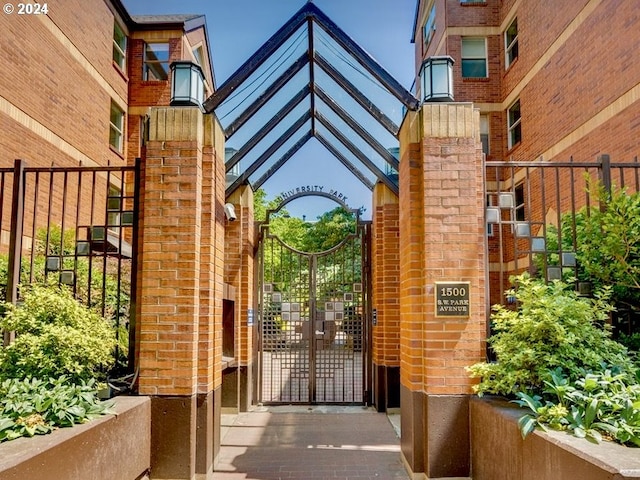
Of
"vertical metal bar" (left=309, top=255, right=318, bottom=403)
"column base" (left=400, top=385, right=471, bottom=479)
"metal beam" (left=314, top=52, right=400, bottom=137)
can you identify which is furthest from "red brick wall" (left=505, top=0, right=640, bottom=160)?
"column base" (left=400, top=385, right=471, bottom=479)

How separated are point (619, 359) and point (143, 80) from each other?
567 inches

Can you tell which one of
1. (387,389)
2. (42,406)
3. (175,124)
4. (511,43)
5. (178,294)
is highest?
(511,43)

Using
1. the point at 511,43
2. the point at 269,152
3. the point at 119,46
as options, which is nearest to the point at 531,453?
the point at 269,152

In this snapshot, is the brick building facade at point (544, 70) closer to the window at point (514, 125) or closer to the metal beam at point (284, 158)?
the window at point (514, 125)

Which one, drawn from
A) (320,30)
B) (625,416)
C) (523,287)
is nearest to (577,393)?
(625,416)

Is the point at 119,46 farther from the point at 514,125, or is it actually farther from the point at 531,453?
the point at 531,453

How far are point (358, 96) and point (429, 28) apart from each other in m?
14.2

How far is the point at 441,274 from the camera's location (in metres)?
4.01

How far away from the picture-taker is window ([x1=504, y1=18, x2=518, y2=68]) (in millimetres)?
13555

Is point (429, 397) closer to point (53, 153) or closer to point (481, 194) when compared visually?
point (481, 194)

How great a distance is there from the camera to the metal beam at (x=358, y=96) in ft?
16.8

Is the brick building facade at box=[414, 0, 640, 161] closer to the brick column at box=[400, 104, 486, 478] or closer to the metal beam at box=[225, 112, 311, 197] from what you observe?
the brick column at box=[400, 104, 486, 478]

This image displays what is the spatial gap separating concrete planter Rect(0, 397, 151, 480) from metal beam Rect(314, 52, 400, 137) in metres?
3.74

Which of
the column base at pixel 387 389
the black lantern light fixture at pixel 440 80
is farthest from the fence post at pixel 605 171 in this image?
the column base at pixel 387 389
